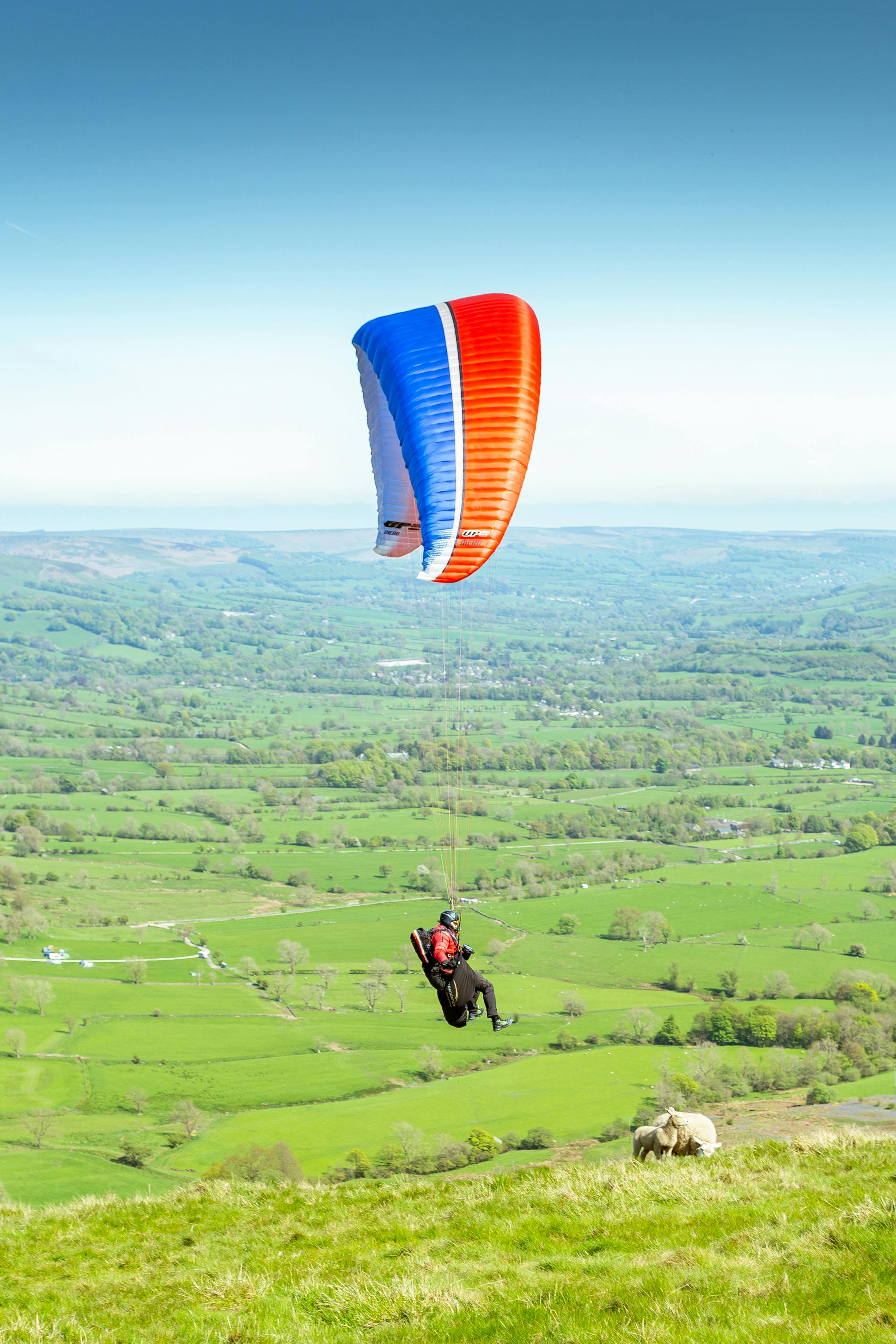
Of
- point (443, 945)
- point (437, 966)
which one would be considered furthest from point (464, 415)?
point (437, 966)

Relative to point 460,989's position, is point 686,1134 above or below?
below

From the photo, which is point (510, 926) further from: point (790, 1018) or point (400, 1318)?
point (400, 1318)

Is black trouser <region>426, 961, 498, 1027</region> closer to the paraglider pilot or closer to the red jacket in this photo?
the paraglider pilot

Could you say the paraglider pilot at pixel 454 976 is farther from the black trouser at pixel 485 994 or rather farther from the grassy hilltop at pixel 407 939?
the grassy hilltop at pixel 407 939

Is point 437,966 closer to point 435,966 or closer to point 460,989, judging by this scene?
point 435,966

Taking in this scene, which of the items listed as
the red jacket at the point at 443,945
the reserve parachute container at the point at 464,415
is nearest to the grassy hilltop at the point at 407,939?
the reserve parachute container at the point at 464,415

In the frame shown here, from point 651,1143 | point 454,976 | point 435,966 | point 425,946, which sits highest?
point 425,946

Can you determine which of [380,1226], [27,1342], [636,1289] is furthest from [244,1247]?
[636,1289]
